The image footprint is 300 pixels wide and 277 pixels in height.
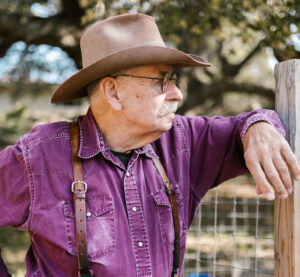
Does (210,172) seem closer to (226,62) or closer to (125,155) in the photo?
(125,155)

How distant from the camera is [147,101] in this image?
2.06 m

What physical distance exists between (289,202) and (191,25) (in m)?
4.10

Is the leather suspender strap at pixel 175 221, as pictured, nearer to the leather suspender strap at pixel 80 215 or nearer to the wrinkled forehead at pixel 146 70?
the leather suspender strap at pixel 80 215

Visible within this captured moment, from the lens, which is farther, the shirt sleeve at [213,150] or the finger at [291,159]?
the shirt sleeve at [213,150]

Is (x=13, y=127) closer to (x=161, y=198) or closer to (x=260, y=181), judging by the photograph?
(x=161, y=198)

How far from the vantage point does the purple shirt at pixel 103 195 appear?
6.48 feet

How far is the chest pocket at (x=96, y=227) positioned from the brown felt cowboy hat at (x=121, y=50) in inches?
22.7

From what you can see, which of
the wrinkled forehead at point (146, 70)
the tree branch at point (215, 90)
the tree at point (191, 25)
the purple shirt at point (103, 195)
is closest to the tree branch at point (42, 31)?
the tree at point (191, 25)

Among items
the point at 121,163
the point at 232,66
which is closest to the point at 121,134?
the point at 121,163

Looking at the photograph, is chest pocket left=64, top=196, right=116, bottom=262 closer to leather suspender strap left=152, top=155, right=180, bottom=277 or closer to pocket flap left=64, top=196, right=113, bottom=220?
pocket flap left=64, top=196, right=113, bottom=220

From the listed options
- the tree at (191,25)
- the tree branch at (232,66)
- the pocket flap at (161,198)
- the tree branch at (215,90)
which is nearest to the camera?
the pocket flap at (161,198)

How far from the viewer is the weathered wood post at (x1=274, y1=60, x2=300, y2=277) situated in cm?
199

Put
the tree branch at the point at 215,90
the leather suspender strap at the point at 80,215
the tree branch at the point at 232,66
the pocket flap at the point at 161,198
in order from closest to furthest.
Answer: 1. the leather suspender strap at the point at 80,215
2. the pocket flap at the point at 161,198
3. the tree branch at the point at 215,90
4. the tree branch at the point at 232,66

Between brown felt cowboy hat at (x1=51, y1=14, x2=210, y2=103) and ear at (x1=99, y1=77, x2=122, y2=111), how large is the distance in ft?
0.11
